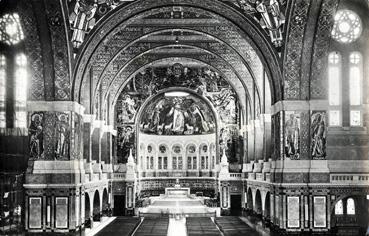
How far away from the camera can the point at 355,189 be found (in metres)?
20.1

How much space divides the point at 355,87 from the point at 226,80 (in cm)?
1102

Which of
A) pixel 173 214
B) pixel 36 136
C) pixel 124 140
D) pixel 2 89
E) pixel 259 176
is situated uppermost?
pixel 2 89

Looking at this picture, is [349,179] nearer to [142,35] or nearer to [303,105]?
[303,105]

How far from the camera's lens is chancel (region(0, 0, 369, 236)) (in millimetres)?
18953

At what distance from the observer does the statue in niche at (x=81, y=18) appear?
19.1 m

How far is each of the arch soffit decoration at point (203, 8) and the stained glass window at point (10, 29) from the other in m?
2.93

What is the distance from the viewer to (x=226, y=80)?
33.4m

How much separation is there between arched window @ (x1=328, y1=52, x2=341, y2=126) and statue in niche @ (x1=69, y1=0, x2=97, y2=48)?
10.3 metres

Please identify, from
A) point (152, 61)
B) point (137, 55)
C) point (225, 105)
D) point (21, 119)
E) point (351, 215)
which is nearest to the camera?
point (21, 119)

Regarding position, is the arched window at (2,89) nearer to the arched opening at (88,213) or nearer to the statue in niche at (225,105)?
the arched opening at (88,213)

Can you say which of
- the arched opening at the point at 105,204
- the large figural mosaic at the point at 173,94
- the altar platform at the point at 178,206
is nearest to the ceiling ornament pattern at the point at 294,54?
the altar platform at the point at 178,206

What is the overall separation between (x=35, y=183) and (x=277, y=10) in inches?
406

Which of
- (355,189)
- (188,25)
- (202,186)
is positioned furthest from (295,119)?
(202,186)

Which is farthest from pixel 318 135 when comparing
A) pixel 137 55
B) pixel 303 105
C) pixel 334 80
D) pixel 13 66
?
pixel 137 55
